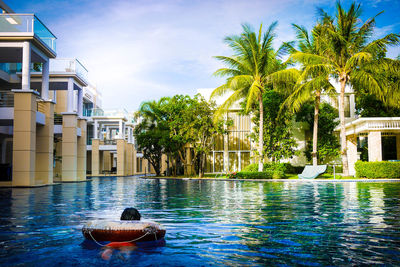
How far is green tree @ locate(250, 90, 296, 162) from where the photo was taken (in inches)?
1192

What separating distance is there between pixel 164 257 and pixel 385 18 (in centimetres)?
2272

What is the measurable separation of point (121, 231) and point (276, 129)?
86.2 feet

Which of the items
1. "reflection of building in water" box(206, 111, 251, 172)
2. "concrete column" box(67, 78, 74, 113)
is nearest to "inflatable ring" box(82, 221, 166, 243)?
"concrete column" box(67, 78, 74, 113)

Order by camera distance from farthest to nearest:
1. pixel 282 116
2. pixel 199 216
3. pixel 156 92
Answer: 1. pixel 156 92
2. pixel 282 116
3. pixel 199 216

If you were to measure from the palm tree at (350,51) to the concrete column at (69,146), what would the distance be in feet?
54.3

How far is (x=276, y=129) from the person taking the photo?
99.9 feet

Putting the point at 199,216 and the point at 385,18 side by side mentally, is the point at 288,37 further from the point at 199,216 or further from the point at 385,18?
the point at 199,216

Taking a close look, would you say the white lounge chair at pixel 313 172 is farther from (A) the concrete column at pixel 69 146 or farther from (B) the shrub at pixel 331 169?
(A) the concrete column at pixel 69 146

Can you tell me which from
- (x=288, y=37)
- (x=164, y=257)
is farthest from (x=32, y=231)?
(x=288, y=37)

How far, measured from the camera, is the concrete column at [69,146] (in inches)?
1054

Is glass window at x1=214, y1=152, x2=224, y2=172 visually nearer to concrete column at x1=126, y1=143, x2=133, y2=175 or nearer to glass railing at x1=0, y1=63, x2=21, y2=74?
concrete column at x1=126, y1=143, x2=133, y2=175

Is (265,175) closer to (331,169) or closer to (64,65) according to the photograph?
(331,169)

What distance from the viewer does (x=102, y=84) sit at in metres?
52.0

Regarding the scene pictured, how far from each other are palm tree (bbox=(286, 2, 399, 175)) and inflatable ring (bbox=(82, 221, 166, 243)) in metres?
20.1
